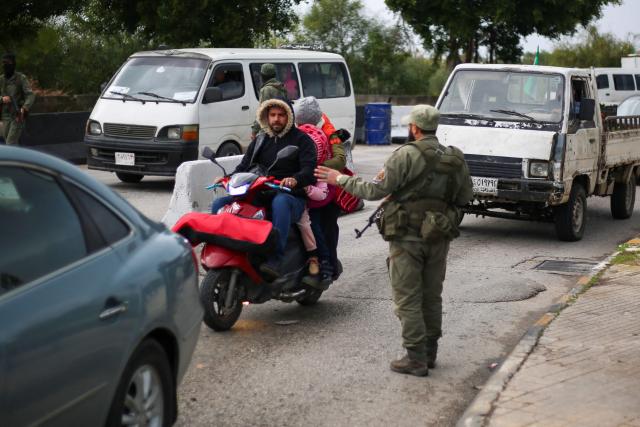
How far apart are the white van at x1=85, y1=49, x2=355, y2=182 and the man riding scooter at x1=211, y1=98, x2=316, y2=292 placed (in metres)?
8.07

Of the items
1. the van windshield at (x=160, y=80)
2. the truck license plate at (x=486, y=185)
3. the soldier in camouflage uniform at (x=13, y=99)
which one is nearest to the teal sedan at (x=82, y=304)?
the truck license plate at (x=486, y=185)

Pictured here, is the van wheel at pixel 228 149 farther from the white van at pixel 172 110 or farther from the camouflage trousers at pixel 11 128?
the camouflage trousers at pixel 11 128

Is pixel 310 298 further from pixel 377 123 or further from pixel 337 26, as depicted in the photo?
pixel 337 26

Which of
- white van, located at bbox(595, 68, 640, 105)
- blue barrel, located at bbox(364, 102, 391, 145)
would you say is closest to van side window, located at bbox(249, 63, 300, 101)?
blue barrel, located at bbox(364, 102, 391, 145)

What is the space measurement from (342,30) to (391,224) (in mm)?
43508

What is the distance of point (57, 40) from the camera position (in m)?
28.0

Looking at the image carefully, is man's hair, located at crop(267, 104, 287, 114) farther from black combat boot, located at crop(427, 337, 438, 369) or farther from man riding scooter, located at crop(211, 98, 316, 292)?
black combat boot, located at crop(427, 337, 438, 369)

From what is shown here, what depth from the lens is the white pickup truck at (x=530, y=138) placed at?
12.8 metres

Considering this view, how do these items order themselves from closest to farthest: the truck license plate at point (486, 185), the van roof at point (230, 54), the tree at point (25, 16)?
the truck license plate at point (486, 185) < the van roof at point (230, 54) < the tree at point (25, 16)

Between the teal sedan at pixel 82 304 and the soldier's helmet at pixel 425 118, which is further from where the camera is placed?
the soldier's helmet at pixel 425 118

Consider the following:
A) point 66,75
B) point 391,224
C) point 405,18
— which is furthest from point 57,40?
point 391,224

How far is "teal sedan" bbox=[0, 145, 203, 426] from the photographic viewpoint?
398cm

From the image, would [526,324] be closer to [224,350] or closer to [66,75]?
[224,350]

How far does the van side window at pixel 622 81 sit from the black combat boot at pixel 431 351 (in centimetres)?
3505
